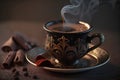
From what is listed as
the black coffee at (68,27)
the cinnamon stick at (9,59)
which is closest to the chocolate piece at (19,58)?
the cinnamon stick at (9,59)

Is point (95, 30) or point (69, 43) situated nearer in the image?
point (69, 43)

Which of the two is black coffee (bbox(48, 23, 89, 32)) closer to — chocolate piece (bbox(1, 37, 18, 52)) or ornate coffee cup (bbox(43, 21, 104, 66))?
ornate coffee cup (bbox(43, 21, 104, 66))

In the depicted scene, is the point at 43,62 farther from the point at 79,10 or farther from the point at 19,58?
the point at 79,10

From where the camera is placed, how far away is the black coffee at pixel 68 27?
772mm

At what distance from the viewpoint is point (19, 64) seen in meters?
0.78

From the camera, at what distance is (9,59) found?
791 millimetres

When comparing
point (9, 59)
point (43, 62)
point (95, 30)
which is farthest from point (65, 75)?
point (95, 30)

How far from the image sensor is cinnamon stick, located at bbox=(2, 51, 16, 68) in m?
0.76

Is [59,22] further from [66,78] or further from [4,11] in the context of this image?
[4,11]

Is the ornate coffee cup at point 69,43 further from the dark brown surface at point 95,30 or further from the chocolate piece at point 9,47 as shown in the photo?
the chocolate piece at point 9,47

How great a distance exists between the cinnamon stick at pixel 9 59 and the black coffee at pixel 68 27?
138 millimetres

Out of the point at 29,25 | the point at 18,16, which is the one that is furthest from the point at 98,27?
the point at 18,16

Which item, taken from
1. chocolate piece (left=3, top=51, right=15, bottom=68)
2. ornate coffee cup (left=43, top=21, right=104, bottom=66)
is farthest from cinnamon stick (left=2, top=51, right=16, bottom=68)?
ornate coffee cup (left=43, top=21, right=104, bottom=66)

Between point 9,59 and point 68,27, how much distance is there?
186mm
